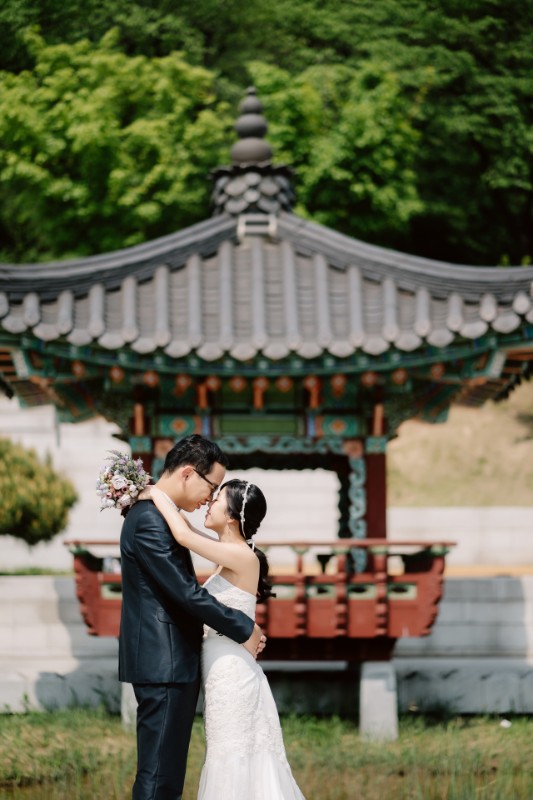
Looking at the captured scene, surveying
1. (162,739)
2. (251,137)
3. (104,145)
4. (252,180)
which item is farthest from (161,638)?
(104,145)

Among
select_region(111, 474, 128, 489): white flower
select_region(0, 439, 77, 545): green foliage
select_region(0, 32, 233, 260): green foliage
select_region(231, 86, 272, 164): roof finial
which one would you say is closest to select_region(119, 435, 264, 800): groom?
select_region(111, 474, 128, 489): white flower

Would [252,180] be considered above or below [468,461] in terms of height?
above

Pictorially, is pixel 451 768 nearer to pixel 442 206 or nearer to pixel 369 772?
pixel 369 772

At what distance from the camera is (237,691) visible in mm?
5402

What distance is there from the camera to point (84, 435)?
2278 centimetres

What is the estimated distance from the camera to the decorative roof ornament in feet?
35.8

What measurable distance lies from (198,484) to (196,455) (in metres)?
0.14

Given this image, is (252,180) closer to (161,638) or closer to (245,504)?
(245,504)

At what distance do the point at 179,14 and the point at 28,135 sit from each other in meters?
6.12

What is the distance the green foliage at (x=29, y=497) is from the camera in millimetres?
17622

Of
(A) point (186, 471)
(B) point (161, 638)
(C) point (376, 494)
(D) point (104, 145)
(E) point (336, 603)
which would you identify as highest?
(A) point (186, 471)

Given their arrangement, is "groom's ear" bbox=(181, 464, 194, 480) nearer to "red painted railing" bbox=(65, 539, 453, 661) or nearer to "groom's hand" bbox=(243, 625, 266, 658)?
"groom's hand" bbox=(243, 625, 266, 658)

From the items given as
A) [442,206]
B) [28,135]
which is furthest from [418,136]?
[28,135]

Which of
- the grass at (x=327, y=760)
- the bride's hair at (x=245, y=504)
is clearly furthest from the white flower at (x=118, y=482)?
the grass at (x=327, y=760)
